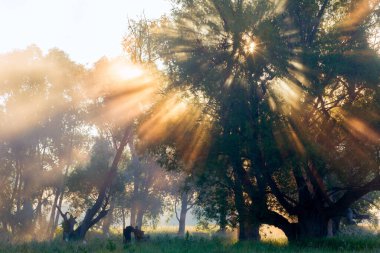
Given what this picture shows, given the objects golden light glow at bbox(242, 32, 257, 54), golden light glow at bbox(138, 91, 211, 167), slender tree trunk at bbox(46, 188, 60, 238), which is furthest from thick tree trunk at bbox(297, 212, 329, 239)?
slender tree trunk at bbox(46, 188, 60, 238)

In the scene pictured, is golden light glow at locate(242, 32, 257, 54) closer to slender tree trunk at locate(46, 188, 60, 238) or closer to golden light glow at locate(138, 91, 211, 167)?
golden light glow at locate(138, 91, 211, 167)

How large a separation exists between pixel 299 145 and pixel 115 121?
21561 mm

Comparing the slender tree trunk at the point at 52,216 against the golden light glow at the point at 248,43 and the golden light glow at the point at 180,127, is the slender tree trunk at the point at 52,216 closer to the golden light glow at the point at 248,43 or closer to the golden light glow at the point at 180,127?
the golden light glow at the point at 180,127

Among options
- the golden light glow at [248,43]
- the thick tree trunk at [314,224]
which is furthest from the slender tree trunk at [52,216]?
the golden light glow at [248,43]

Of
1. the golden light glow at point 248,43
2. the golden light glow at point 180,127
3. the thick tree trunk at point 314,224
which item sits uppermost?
the golden light glow at point 248,43

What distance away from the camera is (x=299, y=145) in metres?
19.9

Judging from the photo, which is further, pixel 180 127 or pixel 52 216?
pixel 52 216

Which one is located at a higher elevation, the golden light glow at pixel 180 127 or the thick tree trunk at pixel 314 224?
the golden light glow at pixel 180 127

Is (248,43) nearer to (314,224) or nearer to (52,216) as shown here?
(314,224)

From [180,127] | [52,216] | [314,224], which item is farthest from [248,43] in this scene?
[52,216]

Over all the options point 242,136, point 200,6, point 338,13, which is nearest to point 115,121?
point 200,6

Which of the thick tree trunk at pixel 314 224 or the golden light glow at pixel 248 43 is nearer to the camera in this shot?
the golden light glow at pixel 248 43

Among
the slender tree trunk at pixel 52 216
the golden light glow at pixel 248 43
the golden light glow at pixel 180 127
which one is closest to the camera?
the golden light glow at pixel 248 43

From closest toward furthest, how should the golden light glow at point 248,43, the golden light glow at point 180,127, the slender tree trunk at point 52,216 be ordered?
the golden light glow at point 248,43 → the golden light glow at point 180,127 → the slender tree trunk at point 52,216
